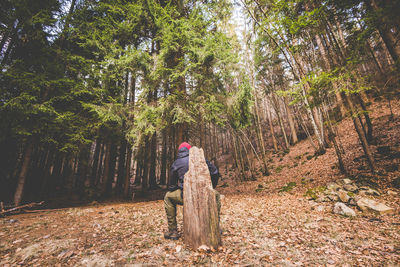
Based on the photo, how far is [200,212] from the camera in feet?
9.44

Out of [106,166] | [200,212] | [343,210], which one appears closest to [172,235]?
[200,212]

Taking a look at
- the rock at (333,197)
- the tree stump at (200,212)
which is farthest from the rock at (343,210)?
the tree stump at (200,212)

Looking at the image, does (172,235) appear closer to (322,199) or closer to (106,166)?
(322,199)

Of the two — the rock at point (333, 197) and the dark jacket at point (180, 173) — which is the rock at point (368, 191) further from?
the dark jacket at point (180, 173)

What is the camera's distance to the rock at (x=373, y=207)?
167 inches

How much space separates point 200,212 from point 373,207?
5.34 m

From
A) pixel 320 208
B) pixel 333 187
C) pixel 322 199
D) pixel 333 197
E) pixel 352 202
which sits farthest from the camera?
pixel 333 187

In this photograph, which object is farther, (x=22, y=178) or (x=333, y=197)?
(x=22, y=178)

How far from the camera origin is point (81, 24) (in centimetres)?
868

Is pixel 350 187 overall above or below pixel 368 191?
above

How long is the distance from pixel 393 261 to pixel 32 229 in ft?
27.9

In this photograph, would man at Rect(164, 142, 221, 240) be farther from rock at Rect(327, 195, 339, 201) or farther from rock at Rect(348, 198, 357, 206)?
rock at Rect(327, 195, 339, 201)

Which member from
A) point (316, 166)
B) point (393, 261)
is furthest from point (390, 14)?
point (316, 166)

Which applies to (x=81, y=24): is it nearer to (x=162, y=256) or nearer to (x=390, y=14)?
(x=162, y=256)
